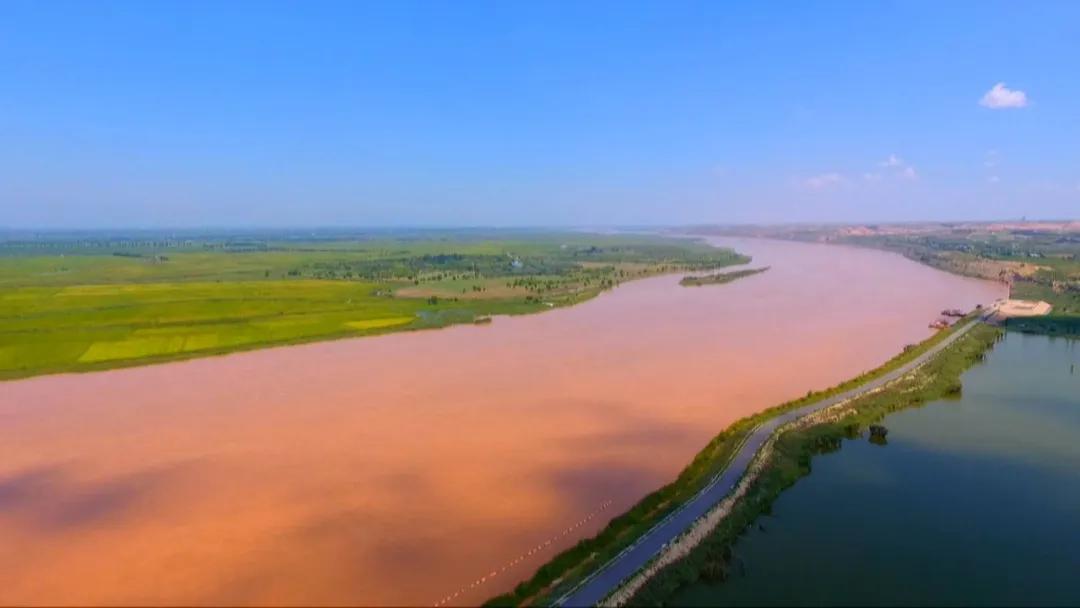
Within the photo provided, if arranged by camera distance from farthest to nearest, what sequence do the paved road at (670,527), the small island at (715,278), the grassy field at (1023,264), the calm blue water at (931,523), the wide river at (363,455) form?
the small island at (715,278) → the grassy field at (1023,264) → the wide river at (363,455) → the calm blue water at (931,523) → the paved road at (670,527)

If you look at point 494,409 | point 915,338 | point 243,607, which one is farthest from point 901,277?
point 243,607

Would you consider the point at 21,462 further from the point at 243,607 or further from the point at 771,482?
the point at 771,482

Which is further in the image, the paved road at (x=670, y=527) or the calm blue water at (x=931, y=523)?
the calm blue water at (x=931, y=523)

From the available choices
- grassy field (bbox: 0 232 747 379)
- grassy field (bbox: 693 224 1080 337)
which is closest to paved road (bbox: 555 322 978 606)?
grassy field (bbox: 0 232 747 379)

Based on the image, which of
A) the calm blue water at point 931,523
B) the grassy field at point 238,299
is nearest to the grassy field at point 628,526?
the calm blue water at point 931,523

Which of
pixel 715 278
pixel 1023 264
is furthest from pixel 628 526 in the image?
pixel 1023 264

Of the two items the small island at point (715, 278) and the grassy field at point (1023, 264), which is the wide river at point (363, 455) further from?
the small island at point (715, 278)
